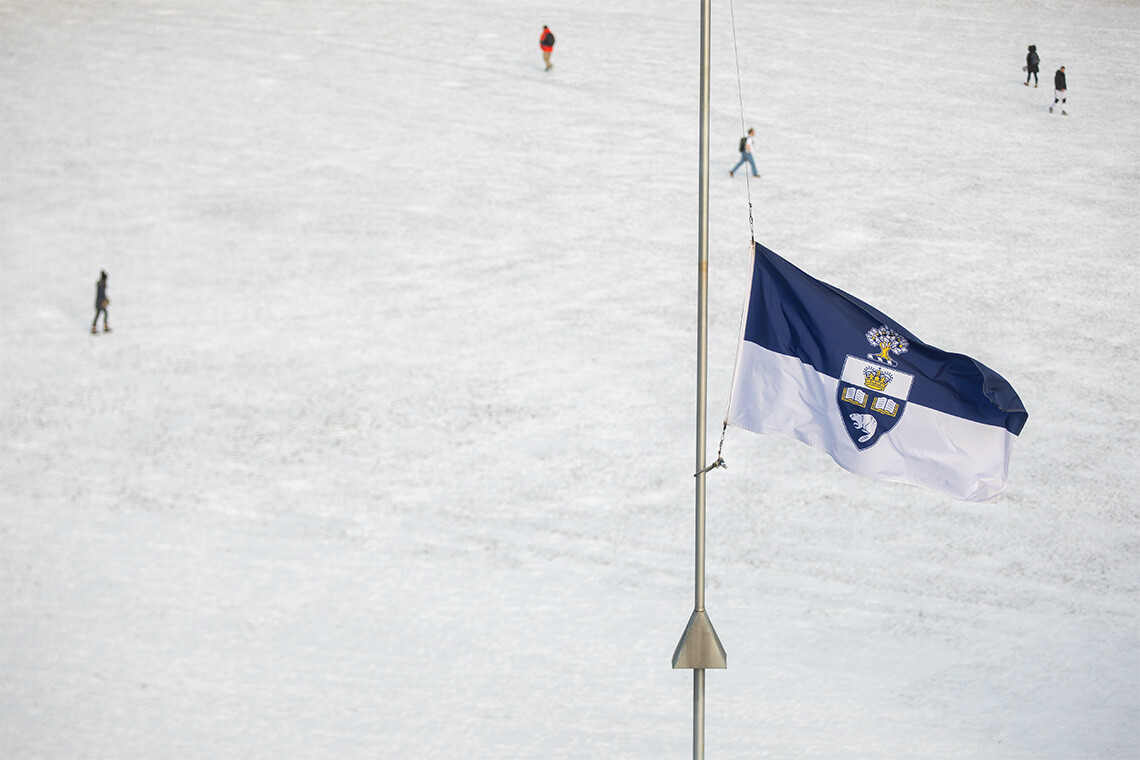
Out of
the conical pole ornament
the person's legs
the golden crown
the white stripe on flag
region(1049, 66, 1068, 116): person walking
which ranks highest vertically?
region(1049, 66, 1068, 116): person walking

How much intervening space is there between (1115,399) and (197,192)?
54.0 ft

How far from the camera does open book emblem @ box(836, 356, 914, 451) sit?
7996mm

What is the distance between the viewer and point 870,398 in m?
8.05

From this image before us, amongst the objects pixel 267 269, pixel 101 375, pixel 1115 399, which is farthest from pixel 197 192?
pixel 1115 399

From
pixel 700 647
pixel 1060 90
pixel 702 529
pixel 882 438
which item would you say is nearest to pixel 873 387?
pixel 882 438

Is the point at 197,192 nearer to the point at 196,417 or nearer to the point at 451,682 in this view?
the point at 196,417

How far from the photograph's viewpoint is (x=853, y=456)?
26.7 ft

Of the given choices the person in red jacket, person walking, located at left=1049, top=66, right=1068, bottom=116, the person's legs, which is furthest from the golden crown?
the person in red jacket

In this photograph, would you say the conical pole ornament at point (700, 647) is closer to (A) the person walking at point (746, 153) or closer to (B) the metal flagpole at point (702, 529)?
(B) the metal flagpole at point (702, 529)

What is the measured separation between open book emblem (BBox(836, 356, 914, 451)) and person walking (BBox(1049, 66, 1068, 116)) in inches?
840

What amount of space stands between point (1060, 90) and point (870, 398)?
22.0m

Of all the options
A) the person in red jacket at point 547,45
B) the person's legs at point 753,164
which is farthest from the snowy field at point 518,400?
the person in red jacket at point 547,45

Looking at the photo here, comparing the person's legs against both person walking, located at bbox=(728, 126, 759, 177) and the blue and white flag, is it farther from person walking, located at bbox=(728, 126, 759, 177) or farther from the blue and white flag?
the blue and white flag

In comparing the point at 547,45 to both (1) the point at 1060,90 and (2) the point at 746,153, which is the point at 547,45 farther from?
(1) the point at 1060,90
